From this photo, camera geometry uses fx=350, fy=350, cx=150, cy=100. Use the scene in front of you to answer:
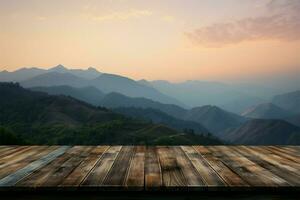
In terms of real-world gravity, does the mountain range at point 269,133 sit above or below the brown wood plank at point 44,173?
below

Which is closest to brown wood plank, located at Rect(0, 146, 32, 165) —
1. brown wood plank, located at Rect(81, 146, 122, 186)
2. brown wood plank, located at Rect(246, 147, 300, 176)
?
brown wood plank, located at Rect(81, 146, 122, 186)

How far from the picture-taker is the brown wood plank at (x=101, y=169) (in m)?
3.69

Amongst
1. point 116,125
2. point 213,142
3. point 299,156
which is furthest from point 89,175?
point 213,142

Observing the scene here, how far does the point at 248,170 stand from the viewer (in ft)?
14.1

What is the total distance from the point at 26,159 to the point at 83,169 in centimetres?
125

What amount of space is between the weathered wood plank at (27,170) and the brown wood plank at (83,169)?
0.51 meters

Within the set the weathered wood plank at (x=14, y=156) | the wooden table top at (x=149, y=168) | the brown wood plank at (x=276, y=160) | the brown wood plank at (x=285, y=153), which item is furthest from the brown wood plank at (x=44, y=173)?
the brown wood plank at (x=285, y=153)

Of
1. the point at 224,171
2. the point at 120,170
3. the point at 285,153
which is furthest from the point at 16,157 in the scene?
the point at 285,153

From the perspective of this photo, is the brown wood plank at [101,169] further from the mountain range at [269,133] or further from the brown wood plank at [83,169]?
the mountain range at [269,133]

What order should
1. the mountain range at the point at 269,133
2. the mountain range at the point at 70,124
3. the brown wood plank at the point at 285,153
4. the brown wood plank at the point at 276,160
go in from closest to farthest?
the brown wood plank at the point at 276,160, the brown wood plank at the point at 285,153, the mountain range at the point at 70,124, the mountain range at the point at 269,133

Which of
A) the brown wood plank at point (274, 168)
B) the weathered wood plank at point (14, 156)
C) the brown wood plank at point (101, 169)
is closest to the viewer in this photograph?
the brown wood plank at point (101, 169)

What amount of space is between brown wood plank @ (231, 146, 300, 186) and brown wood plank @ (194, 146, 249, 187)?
1.63 feet

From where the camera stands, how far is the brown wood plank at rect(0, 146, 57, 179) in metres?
4.26

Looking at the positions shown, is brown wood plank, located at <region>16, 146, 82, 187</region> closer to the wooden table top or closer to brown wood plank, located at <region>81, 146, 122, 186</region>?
the wooden table top
